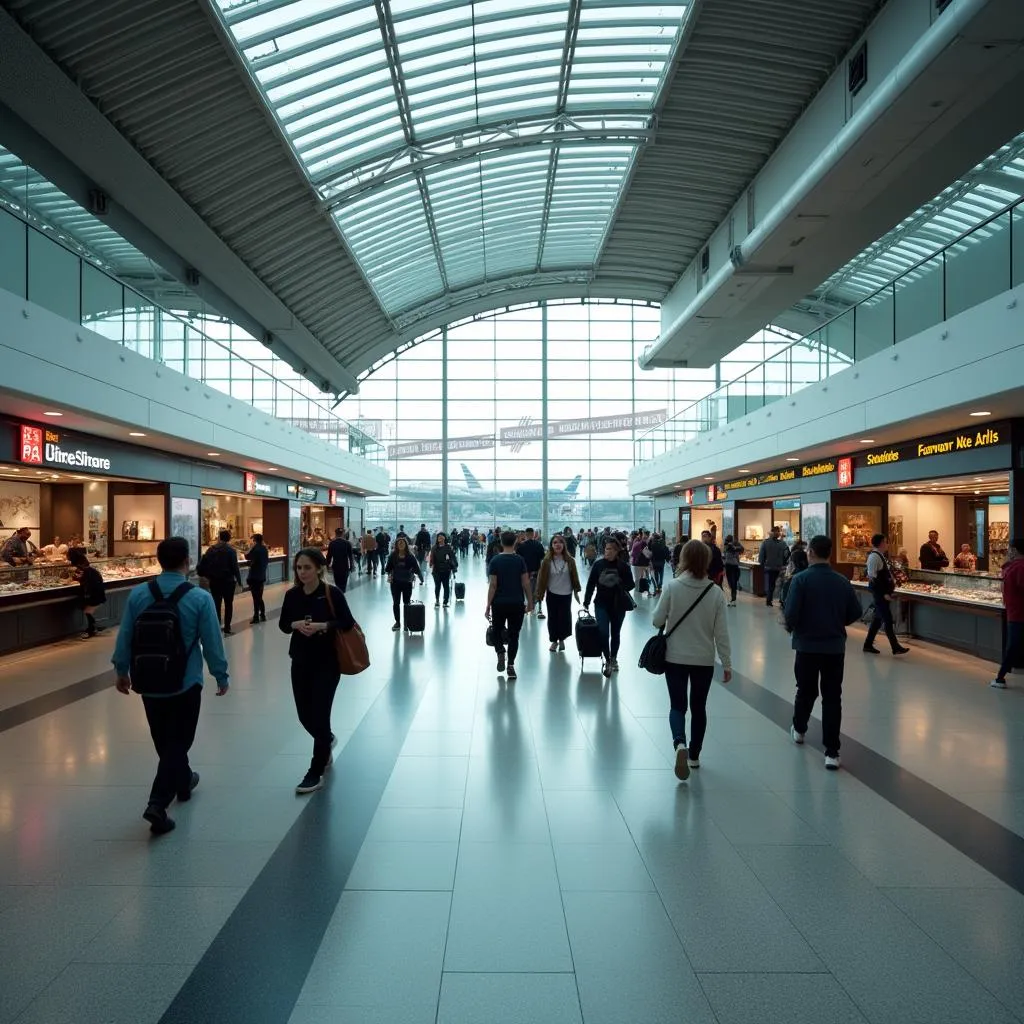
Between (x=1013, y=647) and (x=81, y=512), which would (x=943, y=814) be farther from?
(x=81, y=512)

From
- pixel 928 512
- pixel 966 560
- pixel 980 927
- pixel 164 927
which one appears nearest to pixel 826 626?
pixel 980 927

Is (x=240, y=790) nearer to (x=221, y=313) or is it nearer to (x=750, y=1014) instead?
(x=750, y=1014)

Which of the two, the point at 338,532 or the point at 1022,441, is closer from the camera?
the point at 1022,441

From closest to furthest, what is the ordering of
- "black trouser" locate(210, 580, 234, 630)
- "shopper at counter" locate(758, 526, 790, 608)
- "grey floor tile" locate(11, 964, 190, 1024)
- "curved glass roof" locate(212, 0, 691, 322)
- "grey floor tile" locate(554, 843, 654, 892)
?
"grey floor tile" locate(11, 964, 190, 1024) → "grey floor tile" locate(554, 843, 654, 892) → "black trouser" locate(210, 580, 234, 630) → "curved glass roof" locate(212, 0, 691, 322) → "shopper at counter" locate(758, 526, 790, 608)

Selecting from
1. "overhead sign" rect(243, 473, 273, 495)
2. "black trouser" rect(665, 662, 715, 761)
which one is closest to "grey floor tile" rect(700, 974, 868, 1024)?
"black trouser" rect(665, 662, 715, 761)

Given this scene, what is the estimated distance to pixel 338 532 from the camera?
A: 60.1 feet

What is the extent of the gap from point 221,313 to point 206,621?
17.5 m

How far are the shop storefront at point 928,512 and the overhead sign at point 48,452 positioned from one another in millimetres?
13525

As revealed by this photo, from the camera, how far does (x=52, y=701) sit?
8.02m

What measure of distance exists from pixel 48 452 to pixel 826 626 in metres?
11.3

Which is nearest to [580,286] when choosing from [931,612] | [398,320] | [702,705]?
[398,320]

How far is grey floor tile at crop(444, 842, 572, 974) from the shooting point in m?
3.22

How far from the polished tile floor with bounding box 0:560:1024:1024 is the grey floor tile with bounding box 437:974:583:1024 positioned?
0.01m

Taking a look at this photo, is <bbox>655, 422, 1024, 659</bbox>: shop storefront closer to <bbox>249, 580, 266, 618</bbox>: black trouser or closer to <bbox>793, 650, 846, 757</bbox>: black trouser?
<bbox>793, 650, 846, 757</bbox>: black trouser
